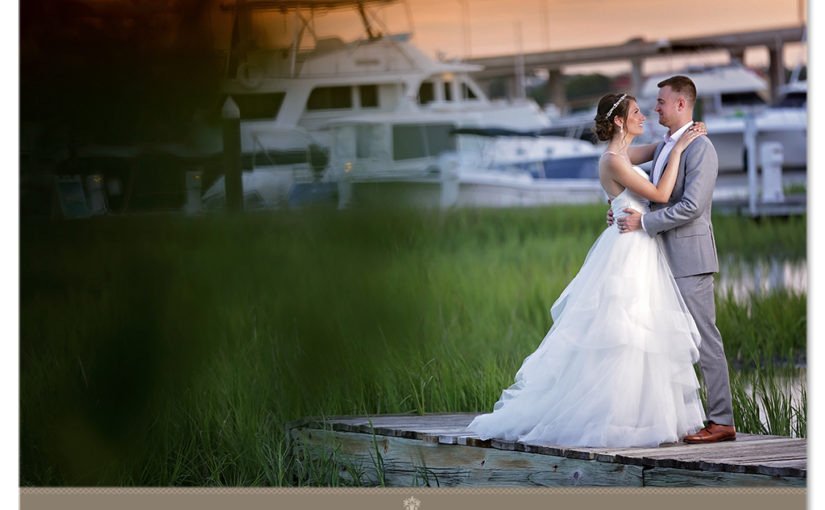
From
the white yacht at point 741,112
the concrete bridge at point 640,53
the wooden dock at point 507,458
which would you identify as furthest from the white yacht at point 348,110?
the wooden dock at point 507,458

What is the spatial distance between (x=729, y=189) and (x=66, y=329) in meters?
7.35

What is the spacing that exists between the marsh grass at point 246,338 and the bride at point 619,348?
55 cm

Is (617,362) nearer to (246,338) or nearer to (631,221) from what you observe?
(631,221)

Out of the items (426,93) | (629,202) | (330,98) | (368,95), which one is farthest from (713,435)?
(426,93)

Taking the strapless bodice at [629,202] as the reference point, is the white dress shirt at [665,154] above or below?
above

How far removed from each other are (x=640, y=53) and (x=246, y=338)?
4878 millimetres

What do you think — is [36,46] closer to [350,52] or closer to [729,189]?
[350,52]

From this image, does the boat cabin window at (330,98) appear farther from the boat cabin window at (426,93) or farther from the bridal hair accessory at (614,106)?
the bridal hair accessory at (614,106)

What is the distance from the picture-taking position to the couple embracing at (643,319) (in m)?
3.53
